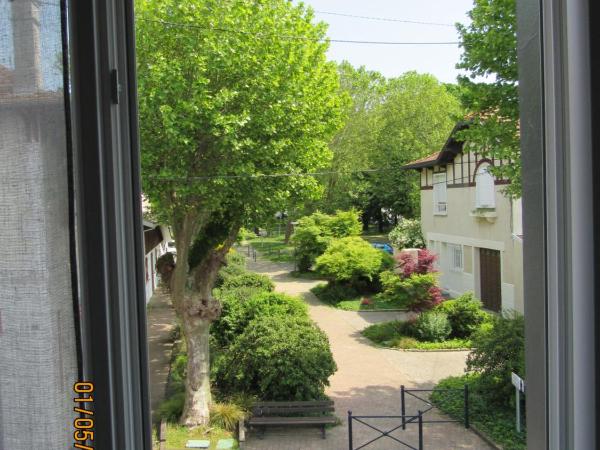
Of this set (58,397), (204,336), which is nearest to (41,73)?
(58,397)

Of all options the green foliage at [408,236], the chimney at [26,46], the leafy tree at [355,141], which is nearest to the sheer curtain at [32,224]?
the chimney at [26,46]

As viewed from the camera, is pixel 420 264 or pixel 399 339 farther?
pixel 420 264

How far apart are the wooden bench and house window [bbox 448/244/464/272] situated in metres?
5.80

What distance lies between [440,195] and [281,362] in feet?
22.2

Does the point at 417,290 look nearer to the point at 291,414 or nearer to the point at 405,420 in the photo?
the point at 405,420

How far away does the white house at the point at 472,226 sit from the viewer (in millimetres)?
8195

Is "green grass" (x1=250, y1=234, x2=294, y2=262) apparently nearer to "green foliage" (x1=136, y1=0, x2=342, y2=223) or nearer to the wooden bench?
"green foliage" (x1=136, y1=0, x2=342, y2=223)

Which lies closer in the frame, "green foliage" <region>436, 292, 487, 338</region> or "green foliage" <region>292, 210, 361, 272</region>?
"green foliage" <region>436, 292, 487, 338</region>

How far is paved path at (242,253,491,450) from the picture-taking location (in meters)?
4.62

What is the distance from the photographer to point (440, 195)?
10781mm

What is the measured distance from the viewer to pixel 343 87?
1628cm

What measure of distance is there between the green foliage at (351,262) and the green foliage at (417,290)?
237 cm

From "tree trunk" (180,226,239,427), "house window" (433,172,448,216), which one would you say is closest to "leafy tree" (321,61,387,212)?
"house window" (433,172,448,216)

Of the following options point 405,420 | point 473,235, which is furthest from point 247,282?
point 405,420
